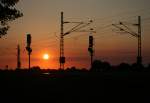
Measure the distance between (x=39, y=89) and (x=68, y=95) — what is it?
4.36m

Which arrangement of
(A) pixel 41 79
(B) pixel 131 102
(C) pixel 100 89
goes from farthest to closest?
(A) pixel 41 79 < (C) pixel 100 89 < (B) pixel 131 102

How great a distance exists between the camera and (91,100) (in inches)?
1236

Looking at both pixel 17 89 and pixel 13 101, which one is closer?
pixel 13 101

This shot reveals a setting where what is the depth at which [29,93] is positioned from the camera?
36.4 metres

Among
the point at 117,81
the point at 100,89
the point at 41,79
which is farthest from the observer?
the point at 41,79

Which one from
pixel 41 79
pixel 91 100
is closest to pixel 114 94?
pixel 91 100

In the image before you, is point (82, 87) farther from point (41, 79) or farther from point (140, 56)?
point (140, 56)

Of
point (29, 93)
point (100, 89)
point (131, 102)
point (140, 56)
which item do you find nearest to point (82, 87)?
point (100, 89)

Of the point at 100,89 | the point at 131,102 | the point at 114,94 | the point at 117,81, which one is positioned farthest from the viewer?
the point at 117,81

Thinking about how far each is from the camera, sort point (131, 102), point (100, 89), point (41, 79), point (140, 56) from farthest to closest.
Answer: point (140, 56) < point (41, 79) < point (100, 89) < point (131, 102)

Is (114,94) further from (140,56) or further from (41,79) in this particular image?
(140,56)

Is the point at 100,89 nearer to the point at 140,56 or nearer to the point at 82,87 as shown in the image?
the point at 82,87

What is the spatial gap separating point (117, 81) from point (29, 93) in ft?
24.2

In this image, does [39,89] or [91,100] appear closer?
[91,100]
